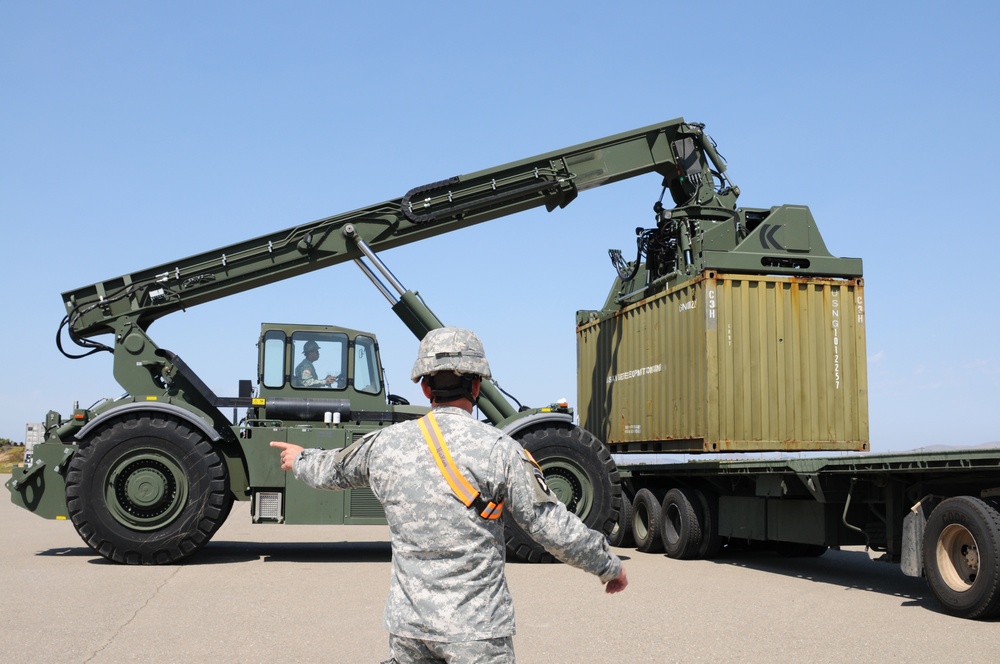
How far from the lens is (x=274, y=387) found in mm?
12969

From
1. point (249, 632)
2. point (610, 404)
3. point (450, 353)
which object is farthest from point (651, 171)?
point (450, 353)

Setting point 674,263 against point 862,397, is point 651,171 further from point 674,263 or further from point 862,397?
point 862,397

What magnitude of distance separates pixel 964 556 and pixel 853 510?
169cm

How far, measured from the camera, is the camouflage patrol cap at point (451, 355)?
3.57 meters

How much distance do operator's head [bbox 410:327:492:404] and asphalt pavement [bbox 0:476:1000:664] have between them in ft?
10.8

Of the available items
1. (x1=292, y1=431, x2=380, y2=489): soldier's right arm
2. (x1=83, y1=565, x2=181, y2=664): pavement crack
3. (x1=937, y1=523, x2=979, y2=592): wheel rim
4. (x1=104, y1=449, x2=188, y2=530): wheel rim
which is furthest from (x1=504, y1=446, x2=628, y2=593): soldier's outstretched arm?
(x1=104, y1=449, x2=188, y2=530): wheel rim

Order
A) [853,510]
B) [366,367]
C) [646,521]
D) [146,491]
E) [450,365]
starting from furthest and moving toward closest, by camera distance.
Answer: [646,521], [366,367], [146,491], [853,510], [450,365]

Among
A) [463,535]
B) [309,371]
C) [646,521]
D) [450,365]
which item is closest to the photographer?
[463,535]

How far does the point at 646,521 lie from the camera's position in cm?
1435

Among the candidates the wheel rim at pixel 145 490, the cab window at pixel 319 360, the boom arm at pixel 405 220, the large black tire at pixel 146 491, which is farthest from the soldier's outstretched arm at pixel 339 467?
the boom arm at pixel 405 220

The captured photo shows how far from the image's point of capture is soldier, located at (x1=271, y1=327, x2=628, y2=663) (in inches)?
131

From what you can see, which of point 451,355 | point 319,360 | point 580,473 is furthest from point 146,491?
point 451,355

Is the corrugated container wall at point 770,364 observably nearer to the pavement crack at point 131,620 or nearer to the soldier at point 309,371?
the soldier at point 309,371

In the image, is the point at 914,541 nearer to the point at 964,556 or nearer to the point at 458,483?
the point at 964,556
